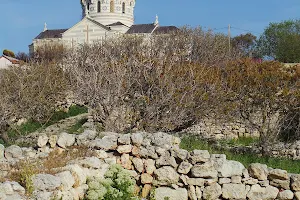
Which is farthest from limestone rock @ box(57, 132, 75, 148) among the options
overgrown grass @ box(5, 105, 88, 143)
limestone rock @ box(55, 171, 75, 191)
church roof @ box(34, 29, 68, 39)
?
church roof @ box(34, 29, 68, 39)

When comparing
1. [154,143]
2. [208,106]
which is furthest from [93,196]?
[208,106]

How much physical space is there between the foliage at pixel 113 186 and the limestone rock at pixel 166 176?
0.76 m

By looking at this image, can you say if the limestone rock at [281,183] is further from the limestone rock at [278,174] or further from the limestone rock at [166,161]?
the limestone rock at [166,161]

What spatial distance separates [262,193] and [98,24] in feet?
180

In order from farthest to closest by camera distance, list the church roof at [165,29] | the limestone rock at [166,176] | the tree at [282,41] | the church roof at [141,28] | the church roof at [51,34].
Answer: the church roof at [51,34] < the church roof at [141,28] < the church roof at [165,29] < the tree at [282,41] < the limestone rock at [166,176]

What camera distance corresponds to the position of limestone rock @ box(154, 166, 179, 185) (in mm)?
8195

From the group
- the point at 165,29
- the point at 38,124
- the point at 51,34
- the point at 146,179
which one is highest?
the point at 165,29

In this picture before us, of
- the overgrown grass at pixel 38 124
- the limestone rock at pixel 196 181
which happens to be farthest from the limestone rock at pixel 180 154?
the overgrown grass at pixel 38 124

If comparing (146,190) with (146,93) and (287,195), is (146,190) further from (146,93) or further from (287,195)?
(146,93)

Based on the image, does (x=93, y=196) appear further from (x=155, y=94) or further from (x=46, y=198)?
(x=155, y=94)

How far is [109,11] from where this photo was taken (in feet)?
222

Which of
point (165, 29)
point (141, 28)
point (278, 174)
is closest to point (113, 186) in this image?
point (278, 174)

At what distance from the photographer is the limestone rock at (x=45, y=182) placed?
20.3 ft

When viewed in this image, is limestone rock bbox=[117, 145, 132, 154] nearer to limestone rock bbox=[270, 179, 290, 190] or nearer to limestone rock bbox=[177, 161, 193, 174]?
limestone rock bbox=[177, 161, 193, 174]
